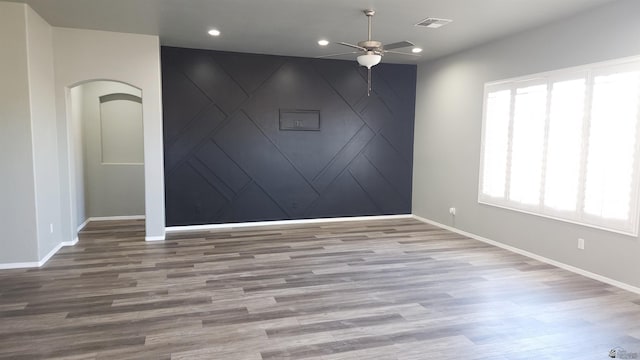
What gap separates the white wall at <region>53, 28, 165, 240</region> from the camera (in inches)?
213

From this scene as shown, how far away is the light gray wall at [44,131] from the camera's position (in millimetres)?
4574

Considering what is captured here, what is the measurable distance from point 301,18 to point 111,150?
15.6 ft

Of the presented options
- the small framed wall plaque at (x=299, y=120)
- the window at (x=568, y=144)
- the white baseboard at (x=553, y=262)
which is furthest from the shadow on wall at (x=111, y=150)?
the window at (x=568, y=144)

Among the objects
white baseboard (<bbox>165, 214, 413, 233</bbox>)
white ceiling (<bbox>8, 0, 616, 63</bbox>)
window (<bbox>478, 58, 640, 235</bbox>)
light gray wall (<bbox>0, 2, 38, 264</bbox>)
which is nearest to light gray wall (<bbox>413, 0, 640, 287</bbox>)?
window (<bbox>478, 58, 640, 235</bbox>)

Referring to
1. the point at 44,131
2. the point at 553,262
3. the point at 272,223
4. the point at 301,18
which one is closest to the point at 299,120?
the point at 272,223

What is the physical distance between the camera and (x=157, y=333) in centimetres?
306

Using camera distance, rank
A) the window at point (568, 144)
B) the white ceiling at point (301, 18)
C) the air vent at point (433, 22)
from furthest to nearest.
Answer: the air vent at point (433, 22) → the white ceiling at point (301, 18) → the window at point (568, 144)

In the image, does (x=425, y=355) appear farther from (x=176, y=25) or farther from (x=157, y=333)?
(x=176, y=25)

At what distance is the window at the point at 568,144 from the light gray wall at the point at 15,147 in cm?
602

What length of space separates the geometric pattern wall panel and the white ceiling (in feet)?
2.57

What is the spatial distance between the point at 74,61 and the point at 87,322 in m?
3.84

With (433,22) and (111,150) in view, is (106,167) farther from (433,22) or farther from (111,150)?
(433,22)

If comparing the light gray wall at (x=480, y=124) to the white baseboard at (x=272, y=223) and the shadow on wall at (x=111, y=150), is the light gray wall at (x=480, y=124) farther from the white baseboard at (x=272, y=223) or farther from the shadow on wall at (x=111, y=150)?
the shadow on wall at (x=111, y=150)

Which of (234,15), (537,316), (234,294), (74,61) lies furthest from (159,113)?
(537,316)
